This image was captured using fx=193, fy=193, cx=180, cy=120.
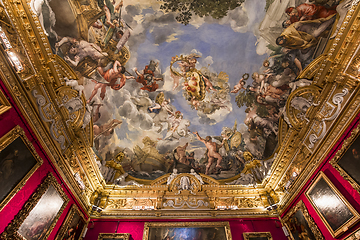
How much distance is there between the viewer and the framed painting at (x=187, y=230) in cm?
976

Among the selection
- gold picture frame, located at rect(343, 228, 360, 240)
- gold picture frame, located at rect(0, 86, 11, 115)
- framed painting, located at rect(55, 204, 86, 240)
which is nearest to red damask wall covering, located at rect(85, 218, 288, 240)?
framed painting, located at rect(55, 204, 86, 240)

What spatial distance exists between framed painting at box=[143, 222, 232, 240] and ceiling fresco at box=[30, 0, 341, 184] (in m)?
3.39

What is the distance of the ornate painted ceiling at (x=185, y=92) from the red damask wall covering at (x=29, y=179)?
1.31 feet

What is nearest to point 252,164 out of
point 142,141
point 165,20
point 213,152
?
point 213,152

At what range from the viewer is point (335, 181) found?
7.59 metres

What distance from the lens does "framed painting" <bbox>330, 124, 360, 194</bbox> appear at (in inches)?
263

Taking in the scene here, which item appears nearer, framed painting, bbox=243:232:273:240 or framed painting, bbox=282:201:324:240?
framed painting, bbox=282:201:324:240

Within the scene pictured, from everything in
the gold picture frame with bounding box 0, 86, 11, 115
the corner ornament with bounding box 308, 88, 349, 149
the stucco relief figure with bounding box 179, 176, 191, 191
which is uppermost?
the stucco relief figure with bounding box 179, 176, 191, 191

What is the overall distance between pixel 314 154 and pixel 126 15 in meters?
11.3

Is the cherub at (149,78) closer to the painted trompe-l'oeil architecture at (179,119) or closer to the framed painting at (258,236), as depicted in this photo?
the painted trompe-l'oeil architecture at (179,119)

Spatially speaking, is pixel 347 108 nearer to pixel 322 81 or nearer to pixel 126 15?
pixel 322 81

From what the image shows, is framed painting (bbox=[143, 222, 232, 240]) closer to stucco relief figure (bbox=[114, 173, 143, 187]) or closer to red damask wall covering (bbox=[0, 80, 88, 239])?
stucco relief figure (bbox=[114, 173, 143, 187])

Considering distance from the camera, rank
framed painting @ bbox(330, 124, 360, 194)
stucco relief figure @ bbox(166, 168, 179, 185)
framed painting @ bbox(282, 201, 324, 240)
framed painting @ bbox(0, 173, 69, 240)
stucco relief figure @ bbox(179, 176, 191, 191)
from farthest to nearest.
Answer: stucco relief figure @ bbox(166, 168, 179, 185) → stucco relief figure @ bbox(179, 176, 191, 191) → framed painting @ bbox(282, 201, 324, 240) → framed painting @ bbox(330, 124, 360, 194) → framed painting @ bbox(0, 173, 69, 240)

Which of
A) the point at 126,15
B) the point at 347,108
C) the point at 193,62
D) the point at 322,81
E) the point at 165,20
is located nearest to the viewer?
the point at 347,108
